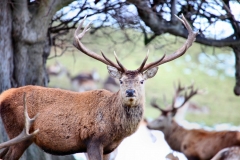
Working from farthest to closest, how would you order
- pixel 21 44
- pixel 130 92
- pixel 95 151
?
1. pixel 21 44
2. pixel 95 151
3. pixel 130 92

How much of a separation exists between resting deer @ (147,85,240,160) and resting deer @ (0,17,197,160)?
432cm

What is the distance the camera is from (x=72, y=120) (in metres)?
8.94

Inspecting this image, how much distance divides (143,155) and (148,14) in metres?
3.83

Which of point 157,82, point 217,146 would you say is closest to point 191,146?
point 217,146

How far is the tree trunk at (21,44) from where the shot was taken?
10206 millimetres

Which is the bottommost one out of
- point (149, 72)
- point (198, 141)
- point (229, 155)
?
point (198, 141)

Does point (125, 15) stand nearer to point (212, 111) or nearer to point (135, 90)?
point (135, 90)

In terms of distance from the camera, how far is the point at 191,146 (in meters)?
14.0

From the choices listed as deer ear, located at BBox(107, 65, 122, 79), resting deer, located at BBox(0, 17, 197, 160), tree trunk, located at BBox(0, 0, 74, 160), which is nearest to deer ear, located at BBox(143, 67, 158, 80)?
resting deer, located at BBox(0, 17, 197, 160)

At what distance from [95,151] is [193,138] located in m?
5.81

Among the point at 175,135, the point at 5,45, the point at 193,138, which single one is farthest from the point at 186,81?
the point at 5,45

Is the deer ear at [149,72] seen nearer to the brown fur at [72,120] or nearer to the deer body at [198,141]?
the brown fur at [72,120]

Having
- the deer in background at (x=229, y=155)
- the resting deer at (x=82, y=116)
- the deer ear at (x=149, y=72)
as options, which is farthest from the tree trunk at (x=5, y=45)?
the deer in background at (x=229, y=155)

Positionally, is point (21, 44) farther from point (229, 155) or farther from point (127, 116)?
point (229, 155)
